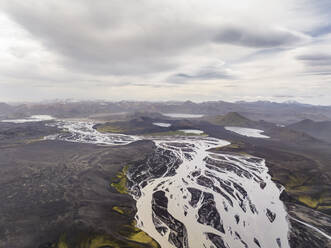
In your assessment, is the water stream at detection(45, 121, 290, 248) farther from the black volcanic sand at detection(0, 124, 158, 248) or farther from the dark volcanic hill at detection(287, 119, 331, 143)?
the dark volcanic hill at detection(287, 119, 331, 143)

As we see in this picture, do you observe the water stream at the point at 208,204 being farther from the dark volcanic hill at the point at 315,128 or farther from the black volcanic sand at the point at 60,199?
the dark volcanic hill at the point at 315,128

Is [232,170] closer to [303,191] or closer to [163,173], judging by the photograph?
[303,191]

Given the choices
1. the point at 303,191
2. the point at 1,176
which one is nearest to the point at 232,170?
the point at 303,191

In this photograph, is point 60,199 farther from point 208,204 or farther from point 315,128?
point 315,128

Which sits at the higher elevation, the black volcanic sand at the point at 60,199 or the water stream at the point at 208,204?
the black volcanic sand at the point at 60,199

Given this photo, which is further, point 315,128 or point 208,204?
point 315,128

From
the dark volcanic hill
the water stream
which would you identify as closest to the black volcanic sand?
the water stream

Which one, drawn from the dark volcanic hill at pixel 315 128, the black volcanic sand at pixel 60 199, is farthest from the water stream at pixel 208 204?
the dark volcanic hill at pixel 315 128

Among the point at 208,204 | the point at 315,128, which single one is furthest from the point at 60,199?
the point at 315,128
